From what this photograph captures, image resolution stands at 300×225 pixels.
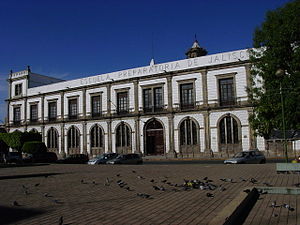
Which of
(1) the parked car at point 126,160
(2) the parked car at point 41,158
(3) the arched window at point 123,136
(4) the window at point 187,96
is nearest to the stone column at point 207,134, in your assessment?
(4) the window at point 187,96

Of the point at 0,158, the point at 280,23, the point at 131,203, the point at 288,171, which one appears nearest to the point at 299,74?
the point at 280,23

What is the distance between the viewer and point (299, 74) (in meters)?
17.9

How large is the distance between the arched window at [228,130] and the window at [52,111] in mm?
24725

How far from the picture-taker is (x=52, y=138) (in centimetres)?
4472

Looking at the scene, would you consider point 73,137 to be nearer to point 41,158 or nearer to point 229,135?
point 41,158

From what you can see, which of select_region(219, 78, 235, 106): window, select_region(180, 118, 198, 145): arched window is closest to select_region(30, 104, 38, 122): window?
select_region(180, 118, 198, 145): arched window

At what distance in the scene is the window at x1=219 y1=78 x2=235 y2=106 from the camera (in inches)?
1288

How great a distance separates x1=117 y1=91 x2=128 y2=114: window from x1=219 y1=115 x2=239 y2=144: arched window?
12.3m

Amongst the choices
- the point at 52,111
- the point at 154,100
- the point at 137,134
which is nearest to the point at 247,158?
the point at 154,100

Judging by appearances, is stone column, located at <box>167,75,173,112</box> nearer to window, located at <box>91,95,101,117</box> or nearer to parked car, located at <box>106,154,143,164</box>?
window, located at <box>91,95,101,117</box>

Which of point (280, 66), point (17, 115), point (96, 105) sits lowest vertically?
point (280, 66)

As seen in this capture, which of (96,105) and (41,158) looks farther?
(96,105)

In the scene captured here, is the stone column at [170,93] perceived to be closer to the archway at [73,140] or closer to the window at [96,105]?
the window at [96,105]

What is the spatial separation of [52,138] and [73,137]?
420cm
